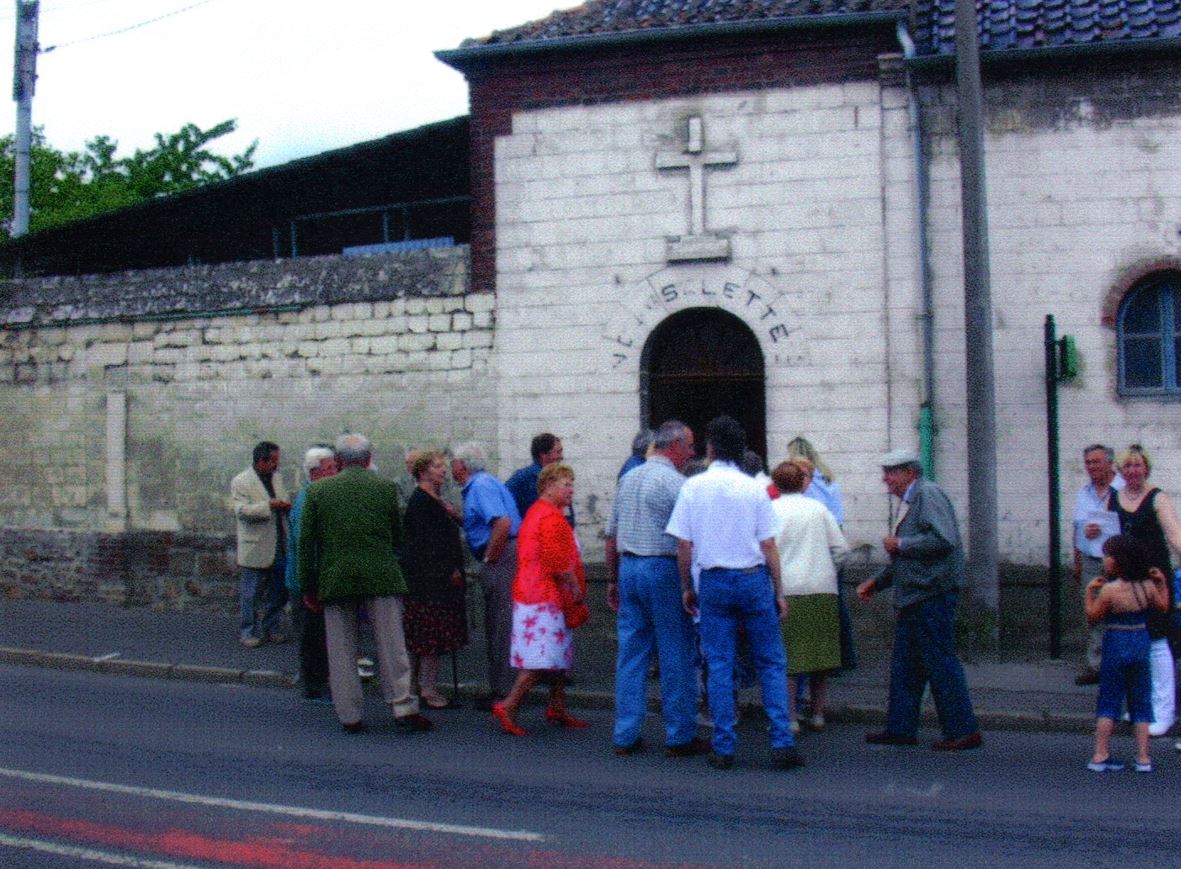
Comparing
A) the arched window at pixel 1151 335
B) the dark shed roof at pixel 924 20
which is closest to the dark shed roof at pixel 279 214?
the dark shed roof at pixel 924 20

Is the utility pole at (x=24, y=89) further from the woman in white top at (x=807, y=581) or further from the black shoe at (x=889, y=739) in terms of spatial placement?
the black shoe at (x=889, y=739)

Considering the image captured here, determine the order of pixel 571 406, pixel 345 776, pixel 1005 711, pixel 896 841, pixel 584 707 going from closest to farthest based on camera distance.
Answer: pixel 896 841 → pixel 345 776 → pixel 1005 711 → pixel 584 707 → pixel 571 406

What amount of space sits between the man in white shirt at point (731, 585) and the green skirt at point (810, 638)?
0.87 meters

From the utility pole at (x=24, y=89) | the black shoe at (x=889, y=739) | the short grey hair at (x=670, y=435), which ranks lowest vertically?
the black shoe at (x=889, y=739)

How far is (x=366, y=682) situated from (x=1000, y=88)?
724cm

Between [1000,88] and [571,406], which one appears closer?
[1000,88]

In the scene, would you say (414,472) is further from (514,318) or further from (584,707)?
(514,318)

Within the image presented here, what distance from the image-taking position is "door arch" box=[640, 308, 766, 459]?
13695mm

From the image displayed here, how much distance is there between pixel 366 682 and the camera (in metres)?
11.4

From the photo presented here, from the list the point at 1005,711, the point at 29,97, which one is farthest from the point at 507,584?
the point at 29,97

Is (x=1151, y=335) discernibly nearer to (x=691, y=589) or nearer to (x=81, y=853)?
(x=691, y=589)

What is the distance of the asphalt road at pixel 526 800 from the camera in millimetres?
6344

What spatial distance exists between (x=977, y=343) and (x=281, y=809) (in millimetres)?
6614

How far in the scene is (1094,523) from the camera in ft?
35.2
